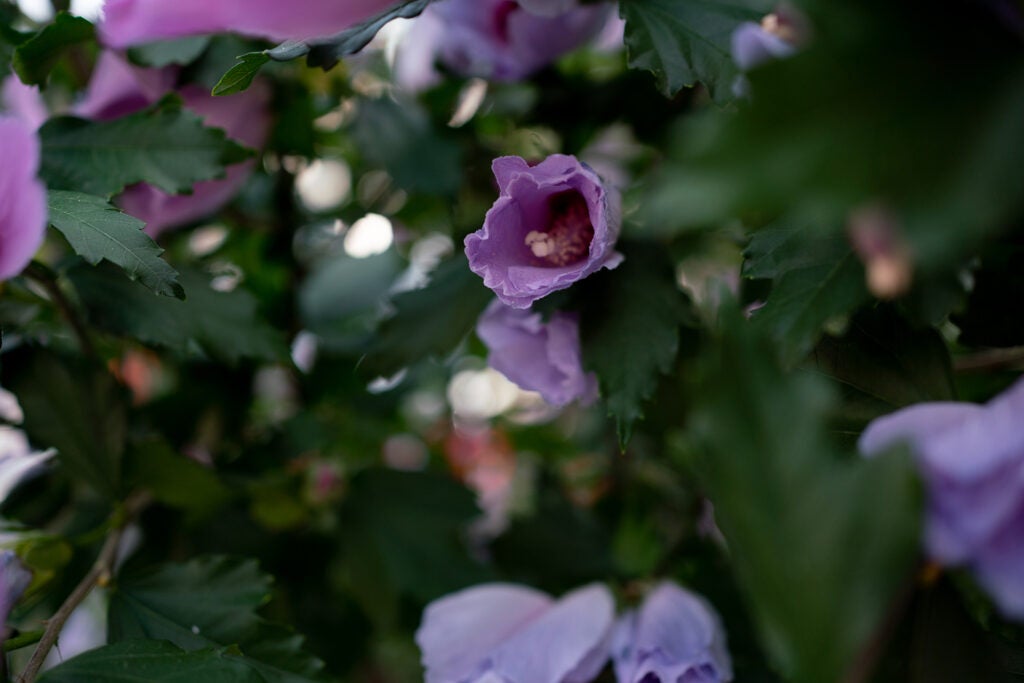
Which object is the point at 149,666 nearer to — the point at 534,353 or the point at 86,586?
the point at 86,586

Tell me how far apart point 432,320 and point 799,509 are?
287mm

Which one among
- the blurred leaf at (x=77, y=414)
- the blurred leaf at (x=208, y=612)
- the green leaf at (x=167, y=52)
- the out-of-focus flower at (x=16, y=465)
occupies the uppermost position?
the green leaf at (x=167, y=52)

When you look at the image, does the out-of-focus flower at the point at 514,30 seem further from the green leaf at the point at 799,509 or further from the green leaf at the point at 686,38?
the green leaf at the point at 799,509

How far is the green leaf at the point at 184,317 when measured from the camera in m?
0.48

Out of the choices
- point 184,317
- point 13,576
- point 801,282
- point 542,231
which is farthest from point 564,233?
point 13,576

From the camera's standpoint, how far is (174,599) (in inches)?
17.8

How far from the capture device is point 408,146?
2.16ft

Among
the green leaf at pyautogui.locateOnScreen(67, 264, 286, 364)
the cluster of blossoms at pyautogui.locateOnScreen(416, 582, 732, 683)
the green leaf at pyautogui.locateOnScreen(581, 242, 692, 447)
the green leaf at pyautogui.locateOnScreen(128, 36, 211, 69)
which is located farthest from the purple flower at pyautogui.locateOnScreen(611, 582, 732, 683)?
the green leaf at pyautogui.locateOnScreen(128, 36, 211, 69)

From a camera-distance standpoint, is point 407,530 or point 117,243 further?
point 407,530

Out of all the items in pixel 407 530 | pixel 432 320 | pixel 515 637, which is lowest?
pixel 407 530

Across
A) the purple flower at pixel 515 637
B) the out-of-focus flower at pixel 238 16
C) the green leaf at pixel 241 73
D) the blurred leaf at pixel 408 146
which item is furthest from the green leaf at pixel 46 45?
the purple flower at pixel 515 637

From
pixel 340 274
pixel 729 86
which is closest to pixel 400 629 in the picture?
pixel 340 274

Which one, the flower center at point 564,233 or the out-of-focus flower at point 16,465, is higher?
the flower center at point 564,233

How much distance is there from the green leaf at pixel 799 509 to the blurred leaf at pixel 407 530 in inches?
16.3
